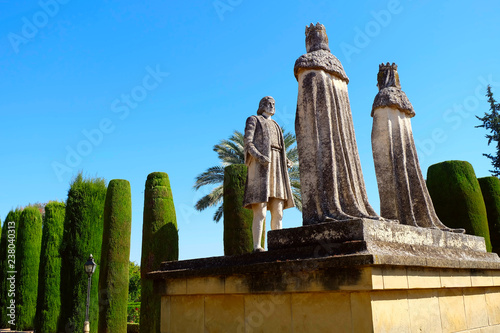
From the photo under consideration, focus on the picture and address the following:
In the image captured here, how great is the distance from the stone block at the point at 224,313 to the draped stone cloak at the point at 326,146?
1.39 metres

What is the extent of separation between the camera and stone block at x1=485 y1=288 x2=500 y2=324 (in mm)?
6457

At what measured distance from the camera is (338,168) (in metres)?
5.70

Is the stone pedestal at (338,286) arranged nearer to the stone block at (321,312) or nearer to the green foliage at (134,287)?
the stone block at (321,312)

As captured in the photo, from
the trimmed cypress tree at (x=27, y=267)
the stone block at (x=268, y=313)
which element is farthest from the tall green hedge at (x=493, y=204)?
the trimmed cypress tree at (x=27, y=267)

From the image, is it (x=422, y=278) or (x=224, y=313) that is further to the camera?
(x=224, y=313)

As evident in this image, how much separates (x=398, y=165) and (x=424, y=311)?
3065mm

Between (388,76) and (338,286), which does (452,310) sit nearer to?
(338,286)

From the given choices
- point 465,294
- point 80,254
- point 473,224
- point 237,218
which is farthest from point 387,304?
point 80,254

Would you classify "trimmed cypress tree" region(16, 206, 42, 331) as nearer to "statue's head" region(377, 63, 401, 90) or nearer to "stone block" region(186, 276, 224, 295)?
"stone block" region(186, 276, 224, 295)

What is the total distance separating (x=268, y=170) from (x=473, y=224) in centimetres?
980

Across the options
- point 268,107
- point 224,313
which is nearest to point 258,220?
point 224,313

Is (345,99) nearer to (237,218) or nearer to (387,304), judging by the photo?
(387,304)

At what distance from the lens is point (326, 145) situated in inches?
227

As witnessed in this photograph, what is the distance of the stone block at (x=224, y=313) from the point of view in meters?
5.25
